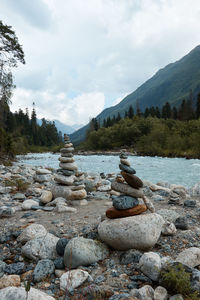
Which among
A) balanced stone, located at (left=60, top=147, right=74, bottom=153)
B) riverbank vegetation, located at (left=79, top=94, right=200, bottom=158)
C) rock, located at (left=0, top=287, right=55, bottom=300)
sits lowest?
rock, located at (left=0, top=287, right=55, bottom=300)

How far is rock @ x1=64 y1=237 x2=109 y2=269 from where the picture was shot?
3395 millimetres

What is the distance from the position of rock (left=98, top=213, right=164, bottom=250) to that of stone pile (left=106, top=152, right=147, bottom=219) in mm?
242

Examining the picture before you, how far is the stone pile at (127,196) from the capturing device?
422 centimetres

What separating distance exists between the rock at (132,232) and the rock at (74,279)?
3.09ft

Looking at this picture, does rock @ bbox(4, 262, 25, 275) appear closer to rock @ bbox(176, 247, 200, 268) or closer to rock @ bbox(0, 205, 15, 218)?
rock @ bbox(176, 247, 200, 268)

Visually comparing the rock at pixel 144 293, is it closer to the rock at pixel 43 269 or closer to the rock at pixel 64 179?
the rock at pixel 43 269

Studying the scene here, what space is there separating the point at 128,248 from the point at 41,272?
1592 mm

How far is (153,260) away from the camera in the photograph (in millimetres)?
2994

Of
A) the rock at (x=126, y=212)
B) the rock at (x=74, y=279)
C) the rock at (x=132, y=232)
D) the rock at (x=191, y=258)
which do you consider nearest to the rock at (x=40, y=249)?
the rock at (x=74, y=279)

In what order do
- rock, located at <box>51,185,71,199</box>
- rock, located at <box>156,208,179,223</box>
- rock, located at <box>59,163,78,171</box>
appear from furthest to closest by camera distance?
rock, located at <box>59,163,78,171</box>, rock, located at <box>51,185,71,199</box>, rock, located at <box>156,208,179,223</box>

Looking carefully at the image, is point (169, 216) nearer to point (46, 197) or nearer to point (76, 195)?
point (76, 195)

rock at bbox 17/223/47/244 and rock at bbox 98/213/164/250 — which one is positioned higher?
rock at bbox 98/213/164/250

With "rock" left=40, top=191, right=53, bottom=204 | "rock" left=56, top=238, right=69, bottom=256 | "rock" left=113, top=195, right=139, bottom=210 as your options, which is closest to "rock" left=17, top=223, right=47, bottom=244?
"rock" left=56, top=238, right=69, bottom=256

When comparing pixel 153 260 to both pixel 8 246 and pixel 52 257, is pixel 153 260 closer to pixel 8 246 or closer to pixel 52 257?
pixel 52 257
